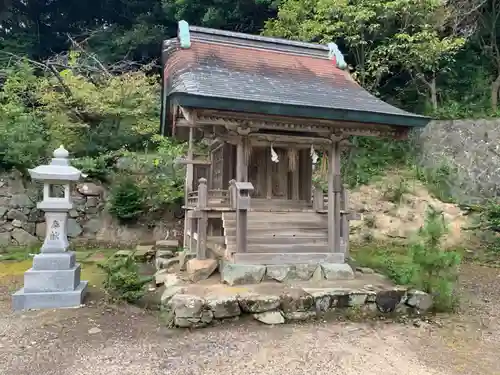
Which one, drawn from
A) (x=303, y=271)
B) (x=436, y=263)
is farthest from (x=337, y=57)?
(x=436, y=263)

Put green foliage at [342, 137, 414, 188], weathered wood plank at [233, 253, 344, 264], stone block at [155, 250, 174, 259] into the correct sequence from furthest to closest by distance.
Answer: green foliage at [342, 137, 414, 188], stone block at [155, 250, 174, 259], weathered wood plank at [233, 253, 344, 264]

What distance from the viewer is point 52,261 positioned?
621 centimetres

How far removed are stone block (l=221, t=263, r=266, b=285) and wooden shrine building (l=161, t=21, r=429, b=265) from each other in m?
0.17

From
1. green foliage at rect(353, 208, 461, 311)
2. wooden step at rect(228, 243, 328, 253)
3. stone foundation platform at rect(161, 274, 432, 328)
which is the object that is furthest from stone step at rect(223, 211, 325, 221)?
green foliage at rect(353, 208, 461, 311)

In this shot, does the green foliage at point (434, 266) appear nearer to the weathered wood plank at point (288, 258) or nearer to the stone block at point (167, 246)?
the weathered wood plank at point (288, 258)

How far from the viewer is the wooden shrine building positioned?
6383mm

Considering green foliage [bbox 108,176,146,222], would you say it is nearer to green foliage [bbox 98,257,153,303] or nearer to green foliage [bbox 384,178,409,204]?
green foliage [bbox 98,257,153,303]

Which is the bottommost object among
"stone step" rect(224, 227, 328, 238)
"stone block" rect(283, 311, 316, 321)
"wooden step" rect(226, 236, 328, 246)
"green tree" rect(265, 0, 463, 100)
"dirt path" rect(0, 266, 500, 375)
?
"dirt path" rect(0, 266, 500, 375)

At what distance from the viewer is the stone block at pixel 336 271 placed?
6.97 metres

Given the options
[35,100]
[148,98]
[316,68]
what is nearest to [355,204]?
[316,68]

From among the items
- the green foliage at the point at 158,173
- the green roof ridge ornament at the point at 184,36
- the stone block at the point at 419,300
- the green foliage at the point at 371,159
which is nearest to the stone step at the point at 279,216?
the stone block at the point at 419,300

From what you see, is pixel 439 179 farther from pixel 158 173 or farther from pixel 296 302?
pixel 296 302

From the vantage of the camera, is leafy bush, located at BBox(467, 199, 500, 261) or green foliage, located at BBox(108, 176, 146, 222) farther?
green foliage, located at BBox(108, 176, 146, 222)

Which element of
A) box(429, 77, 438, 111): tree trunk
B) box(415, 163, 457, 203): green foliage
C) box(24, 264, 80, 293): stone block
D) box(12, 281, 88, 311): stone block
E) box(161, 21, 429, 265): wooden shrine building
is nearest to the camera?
box(12, 281, 88, 311): stone block
